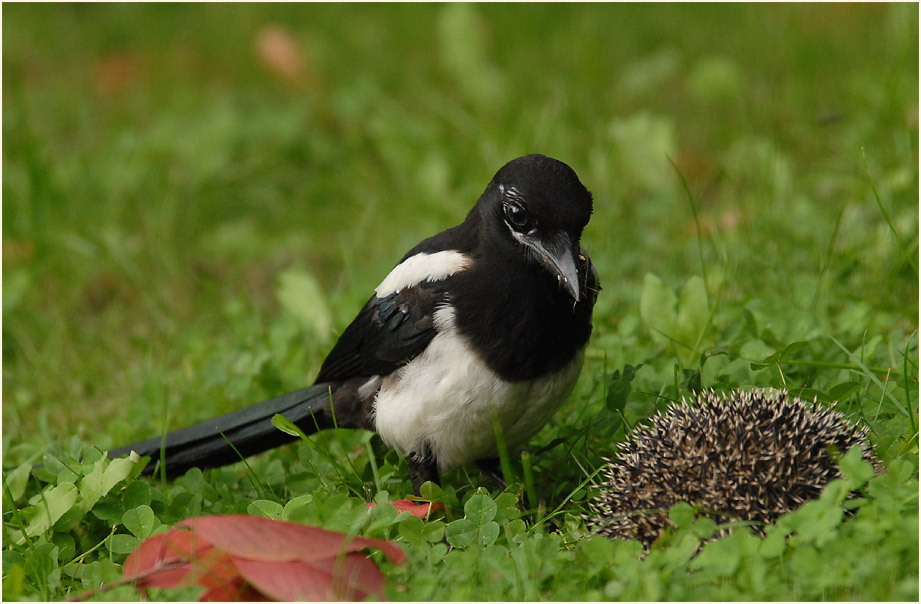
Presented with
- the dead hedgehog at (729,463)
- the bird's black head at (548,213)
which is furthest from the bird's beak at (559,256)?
the dead hedgehog at (729,463)

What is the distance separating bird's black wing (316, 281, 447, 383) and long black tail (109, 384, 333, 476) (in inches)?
4.9

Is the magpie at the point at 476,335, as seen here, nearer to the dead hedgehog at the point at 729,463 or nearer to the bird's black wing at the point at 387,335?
the bird's black wing at the point at 387,335

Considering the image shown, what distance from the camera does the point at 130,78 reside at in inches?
307

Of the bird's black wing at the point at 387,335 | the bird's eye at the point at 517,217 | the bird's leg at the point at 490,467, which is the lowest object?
the bird's leg at the point at 490,467

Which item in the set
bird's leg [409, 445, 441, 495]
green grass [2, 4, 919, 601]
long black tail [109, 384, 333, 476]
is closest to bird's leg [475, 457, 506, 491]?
green grass [2, 4, 919, 601]

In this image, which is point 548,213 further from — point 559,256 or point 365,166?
point 365,166

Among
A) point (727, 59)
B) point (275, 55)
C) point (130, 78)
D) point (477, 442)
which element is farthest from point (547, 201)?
point (130, 78)

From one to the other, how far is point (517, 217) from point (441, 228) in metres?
2.33

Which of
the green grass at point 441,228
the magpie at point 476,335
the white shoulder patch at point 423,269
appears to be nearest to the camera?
the green grass at point 441,228

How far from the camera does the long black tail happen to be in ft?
11.3

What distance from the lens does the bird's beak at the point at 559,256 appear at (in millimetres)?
2805

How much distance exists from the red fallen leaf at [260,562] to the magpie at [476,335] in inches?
21.7

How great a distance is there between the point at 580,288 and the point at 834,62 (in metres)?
4.39

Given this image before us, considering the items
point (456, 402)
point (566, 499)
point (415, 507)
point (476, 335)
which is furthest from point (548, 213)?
point (415, 507)
